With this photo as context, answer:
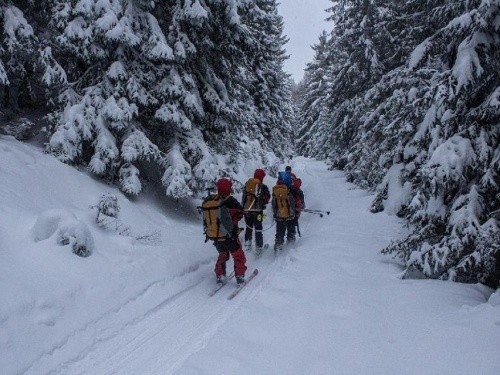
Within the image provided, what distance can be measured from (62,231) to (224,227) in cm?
299

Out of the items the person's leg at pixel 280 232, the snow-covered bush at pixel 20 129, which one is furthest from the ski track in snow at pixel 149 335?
the snow-covered bush at pixel 20 129

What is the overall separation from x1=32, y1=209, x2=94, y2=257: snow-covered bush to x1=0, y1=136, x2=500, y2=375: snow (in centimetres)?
5

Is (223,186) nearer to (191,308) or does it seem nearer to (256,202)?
(191,308)

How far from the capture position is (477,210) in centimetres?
645

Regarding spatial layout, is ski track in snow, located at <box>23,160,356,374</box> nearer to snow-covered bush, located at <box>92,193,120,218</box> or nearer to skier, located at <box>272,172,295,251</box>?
snow-covered bush, located at <box>92,193,120,218</box>

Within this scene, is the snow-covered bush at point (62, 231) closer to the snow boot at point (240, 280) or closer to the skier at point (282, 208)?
the snow boot at point (240, 280)

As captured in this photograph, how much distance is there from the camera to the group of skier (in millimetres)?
8117

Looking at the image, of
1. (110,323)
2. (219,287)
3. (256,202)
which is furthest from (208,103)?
(110,323)

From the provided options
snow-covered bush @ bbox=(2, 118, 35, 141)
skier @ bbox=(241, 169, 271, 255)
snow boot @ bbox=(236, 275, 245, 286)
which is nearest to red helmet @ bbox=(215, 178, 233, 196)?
snow boot @ bbox=(236, 275, 245, 286)

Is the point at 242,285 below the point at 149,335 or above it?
above

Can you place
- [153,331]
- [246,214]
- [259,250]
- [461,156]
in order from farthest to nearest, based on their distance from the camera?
1. [259,250]
2. [246,214]
3. [461,156]
4. [153,331]

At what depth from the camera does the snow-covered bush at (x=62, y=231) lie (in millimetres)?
6836

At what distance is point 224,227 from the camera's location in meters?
8.08

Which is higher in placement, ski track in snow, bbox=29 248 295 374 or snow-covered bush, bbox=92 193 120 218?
snow-covered bush, bbox=92 193 120 218
